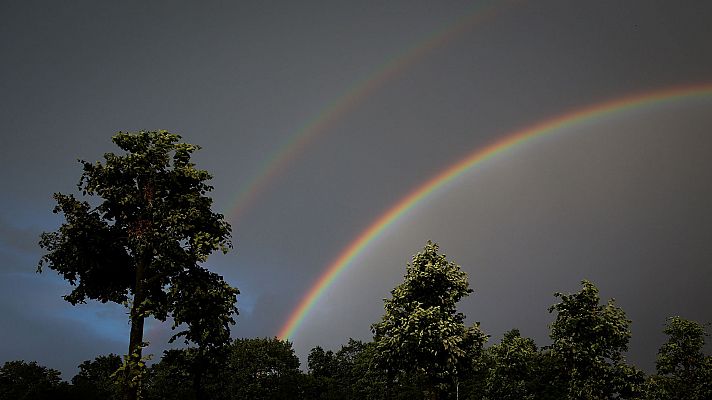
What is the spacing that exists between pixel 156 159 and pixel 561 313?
1568 inches

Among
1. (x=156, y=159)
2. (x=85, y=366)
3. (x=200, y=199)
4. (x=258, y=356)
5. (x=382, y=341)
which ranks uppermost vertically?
(x=85, y=366)

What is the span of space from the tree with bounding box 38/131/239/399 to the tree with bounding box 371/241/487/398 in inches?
708

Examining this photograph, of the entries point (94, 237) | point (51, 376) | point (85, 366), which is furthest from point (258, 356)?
point (94, 237)

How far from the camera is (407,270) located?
41.8 m

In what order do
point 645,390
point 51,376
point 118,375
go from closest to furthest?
point 118,375 < point 645,390 < point 51,376

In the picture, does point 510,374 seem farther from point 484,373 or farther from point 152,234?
point 152,234

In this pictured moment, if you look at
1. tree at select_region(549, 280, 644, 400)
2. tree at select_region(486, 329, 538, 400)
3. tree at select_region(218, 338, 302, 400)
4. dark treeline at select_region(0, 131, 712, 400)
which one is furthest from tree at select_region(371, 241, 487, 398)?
tree at select_region(218, 338, 302, 400)

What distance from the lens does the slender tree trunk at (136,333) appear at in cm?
2189

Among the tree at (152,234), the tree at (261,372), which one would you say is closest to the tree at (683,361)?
Answer: the tree at (152,234)

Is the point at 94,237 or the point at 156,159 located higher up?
the point at 156,159

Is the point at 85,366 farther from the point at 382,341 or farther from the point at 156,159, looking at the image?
the point at 156,159

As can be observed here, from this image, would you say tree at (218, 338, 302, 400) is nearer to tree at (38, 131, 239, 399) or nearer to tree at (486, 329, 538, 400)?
tree at (486, 329, 538, 400)

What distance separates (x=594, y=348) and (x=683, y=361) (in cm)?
2036

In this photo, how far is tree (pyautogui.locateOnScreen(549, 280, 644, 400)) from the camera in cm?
4556
